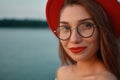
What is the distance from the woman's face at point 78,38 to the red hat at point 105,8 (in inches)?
2.8

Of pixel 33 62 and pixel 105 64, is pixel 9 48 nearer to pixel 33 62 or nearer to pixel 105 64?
pixel 33 62

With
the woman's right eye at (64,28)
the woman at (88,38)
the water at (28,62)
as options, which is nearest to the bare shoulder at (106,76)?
the woman at (88,38)

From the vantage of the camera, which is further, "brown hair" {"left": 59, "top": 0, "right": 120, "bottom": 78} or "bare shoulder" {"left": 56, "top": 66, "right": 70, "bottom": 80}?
"bare shoulder" {"left": 56, "top": 66, "right": 70, "bottom": 80}

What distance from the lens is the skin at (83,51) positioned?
1.39 meters

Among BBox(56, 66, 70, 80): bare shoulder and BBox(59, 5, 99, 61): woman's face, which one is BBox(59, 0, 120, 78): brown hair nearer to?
BBox(59, 5, 99, 61): woman's face

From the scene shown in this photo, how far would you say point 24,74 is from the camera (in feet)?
22.2

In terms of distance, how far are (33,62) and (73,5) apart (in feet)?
19.5

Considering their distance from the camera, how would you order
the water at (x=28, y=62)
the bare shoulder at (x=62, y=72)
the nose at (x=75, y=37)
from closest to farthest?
the nose at (x=75, y=37), the bare shoulder at (x=62, y=72), the water at (x=28, y=62)

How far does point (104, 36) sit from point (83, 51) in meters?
0.10

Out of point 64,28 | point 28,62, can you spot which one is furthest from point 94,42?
point 28,62

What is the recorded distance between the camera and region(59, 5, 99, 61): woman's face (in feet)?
4.56

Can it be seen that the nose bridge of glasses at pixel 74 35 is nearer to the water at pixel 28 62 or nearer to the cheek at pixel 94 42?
the cheek at pixel 94 42

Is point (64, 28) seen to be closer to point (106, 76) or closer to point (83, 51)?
point (83, 51)

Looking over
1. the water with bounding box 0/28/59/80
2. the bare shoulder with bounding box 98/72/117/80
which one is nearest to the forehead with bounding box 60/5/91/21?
the bare shoulder with bounding box 98/72/117/80
